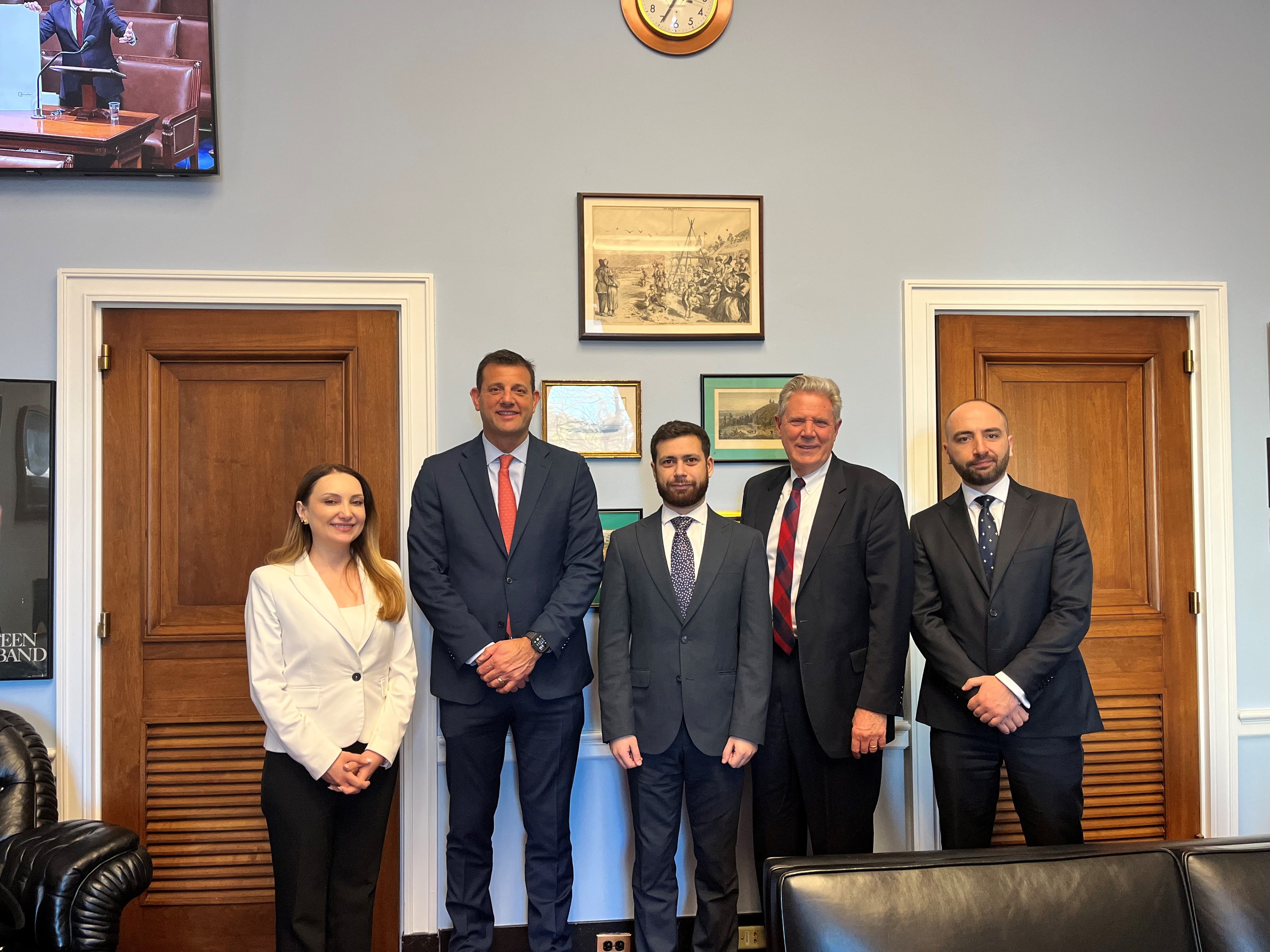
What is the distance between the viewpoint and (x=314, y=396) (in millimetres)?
2742

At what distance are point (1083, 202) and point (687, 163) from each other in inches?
56.6

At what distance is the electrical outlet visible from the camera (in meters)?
2.62

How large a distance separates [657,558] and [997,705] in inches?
39.1

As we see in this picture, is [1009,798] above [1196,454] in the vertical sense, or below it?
below

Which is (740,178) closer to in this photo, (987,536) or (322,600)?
(987,536)

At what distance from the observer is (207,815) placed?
2650 mm

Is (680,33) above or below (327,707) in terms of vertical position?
above

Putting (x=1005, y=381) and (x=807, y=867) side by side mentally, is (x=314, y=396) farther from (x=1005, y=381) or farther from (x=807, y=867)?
(x=1005, y=381)

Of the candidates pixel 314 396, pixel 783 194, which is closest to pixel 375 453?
pixel 314 396

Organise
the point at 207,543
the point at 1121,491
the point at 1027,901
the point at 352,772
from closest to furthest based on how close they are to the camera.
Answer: the point at 1027,901 → the point at 352,772 → the point at 207,543 → the point at 1121,491

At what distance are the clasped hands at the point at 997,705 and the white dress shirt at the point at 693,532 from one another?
32.1 inches

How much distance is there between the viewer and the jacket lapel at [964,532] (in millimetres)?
2295

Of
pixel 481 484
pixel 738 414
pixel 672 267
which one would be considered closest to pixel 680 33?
pixel 672 267

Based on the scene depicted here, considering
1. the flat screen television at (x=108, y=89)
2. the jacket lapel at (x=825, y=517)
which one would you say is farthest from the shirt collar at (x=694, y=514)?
the flat screen television at (x=108, y=89)
